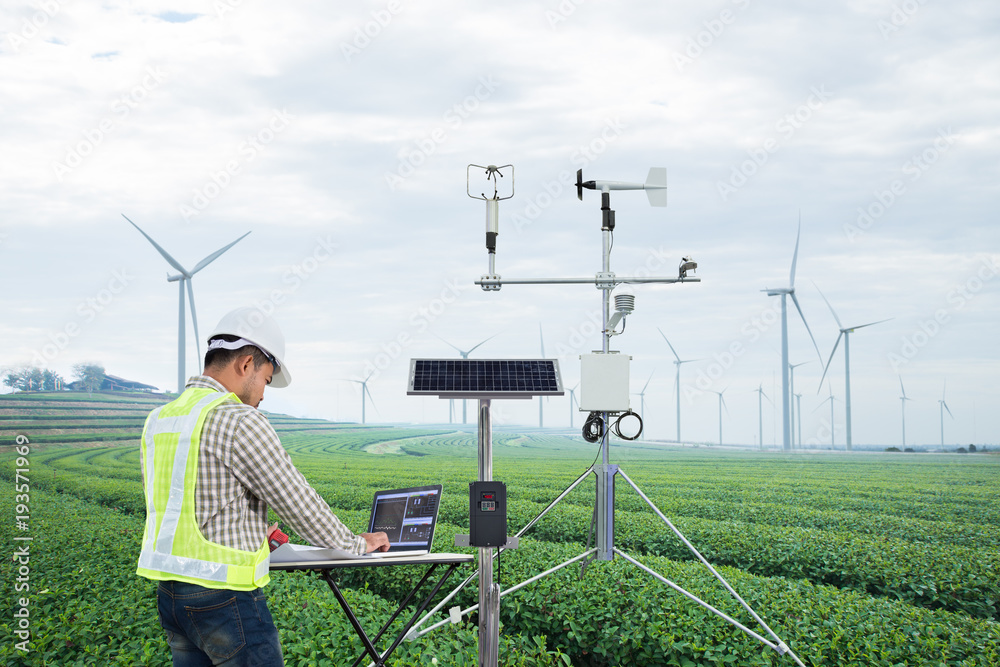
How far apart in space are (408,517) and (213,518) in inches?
54.6

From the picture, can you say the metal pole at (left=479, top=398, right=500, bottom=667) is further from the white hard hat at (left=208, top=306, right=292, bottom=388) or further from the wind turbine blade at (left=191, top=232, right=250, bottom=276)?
the wind turbine blade at (left=191, top=232, right=250, bottom=276)

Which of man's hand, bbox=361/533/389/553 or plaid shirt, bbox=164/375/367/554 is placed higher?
plaid shirt, bbox=164/375/367/554

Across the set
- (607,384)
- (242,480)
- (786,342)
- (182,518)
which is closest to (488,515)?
(242,480)

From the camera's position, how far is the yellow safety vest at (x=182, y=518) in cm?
221

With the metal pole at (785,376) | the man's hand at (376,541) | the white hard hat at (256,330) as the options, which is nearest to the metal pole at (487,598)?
the man's hand at (376,541)

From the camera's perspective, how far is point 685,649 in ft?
15.1

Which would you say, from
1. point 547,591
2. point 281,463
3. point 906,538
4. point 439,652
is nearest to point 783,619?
point 547,591

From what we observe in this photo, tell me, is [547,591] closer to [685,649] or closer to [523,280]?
[685,649]

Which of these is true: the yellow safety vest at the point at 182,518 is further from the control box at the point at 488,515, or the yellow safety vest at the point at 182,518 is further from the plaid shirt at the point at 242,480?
the control box at the point at 488,515

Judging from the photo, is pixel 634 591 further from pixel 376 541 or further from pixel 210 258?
pixel 210 258

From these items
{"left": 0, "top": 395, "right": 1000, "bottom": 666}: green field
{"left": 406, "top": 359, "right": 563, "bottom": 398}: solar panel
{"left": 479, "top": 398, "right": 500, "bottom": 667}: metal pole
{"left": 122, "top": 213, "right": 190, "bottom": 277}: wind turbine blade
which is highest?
{"left": 122, "top": 213, "right": 190, "bottom": 277}: wind turbine blade

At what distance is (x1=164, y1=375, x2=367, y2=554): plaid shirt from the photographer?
2227 mm

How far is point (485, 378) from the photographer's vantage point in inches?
142

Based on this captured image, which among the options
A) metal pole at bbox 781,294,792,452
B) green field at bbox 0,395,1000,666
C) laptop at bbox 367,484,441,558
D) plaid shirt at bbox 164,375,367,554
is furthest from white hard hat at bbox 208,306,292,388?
metal pole at bbox 781,294,792,452
